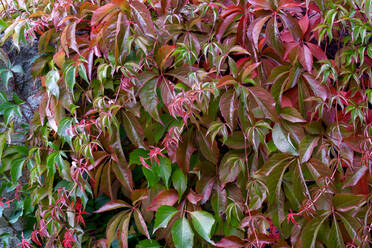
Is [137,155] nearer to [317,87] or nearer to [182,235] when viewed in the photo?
[182,235]

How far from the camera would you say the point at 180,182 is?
1.01 m

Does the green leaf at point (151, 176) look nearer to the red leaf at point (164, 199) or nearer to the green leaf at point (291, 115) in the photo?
the red leaf at point (164, 199)

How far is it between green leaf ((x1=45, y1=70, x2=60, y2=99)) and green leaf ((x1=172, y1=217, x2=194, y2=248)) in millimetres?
552

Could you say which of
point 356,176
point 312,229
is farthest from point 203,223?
point 356,176

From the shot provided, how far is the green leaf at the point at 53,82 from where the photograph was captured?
1.08 m

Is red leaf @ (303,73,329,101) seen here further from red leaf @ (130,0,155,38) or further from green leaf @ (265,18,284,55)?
red leaf @ (130,0,155,38)

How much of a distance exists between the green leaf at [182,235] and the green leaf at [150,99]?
30 centimetres

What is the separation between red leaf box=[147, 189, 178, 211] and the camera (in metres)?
1.01

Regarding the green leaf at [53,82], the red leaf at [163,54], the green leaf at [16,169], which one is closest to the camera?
the red leaf at [163,54]

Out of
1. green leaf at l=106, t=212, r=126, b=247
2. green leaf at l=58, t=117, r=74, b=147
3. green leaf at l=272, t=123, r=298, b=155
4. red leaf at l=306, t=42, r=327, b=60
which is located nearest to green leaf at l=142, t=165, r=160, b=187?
green leaf at l=106, t=212, r=126, b=247

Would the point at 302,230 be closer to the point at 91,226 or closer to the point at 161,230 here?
the point at 161,230

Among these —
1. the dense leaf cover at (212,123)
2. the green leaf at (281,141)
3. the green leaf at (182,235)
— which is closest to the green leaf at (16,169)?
the dense leaf cover at (212,123)

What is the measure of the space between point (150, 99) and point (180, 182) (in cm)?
26

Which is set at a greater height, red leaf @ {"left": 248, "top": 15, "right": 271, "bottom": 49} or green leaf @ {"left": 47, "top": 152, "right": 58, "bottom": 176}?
red leaf @ {"left": 248, "top": 15, "right": 271, "bottom": 49}
